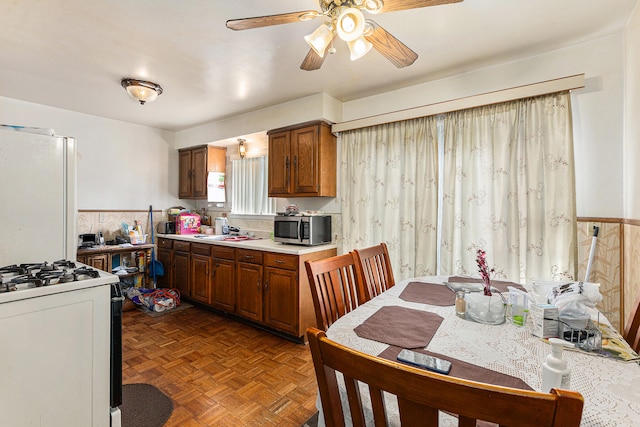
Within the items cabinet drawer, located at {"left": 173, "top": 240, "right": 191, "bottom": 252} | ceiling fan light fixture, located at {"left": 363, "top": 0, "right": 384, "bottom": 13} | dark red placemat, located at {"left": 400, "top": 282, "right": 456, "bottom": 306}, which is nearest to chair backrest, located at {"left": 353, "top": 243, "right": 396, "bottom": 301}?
dark red placemat, located at {"left": 400, "top": 282, "right": 456, "bottom": 306}

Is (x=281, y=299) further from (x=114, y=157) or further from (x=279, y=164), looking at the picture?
(x=114, y=157)

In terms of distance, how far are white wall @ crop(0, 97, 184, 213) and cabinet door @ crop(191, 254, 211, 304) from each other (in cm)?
140

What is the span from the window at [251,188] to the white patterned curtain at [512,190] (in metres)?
2.23

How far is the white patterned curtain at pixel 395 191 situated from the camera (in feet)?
8.61

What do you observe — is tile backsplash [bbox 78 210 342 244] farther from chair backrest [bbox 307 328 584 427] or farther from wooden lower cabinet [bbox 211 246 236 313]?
chair backrest [bbox 307 328 584 427]

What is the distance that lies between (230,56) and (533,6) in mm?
2000

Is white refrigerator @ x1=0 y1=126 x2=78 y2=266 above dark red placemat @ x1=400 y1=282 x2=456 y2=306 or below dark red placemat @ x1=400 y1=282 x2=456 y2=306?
above

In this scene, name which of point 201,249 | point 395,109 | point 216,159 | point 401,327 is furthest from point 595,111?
point 216,159

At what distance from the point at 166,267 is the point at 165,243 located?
33 centimetres

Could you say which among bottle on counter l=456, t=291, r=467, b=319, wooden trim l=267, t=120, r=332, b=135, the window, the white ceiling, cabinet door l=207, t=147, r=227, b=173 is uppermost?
the white ceiling

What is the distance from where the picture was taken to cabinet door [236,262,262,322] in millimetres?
2994

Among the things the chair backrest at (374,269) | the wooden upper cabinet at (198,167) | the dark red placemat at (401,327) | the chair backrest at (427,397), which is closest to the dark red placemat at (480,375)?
the dark red placemat at (401,327)

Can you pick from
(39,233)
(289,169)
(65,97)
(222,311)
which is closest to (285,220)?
(289,169)

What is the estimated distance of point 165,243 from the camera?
406cm
